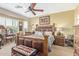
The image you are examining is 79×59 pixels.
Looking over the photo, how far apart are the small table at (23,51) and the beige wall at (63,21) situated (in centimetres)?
52

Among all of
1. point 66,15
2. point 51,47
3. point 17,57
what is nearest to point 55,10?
point 66,15

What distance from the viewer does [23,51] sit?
7.24 ft

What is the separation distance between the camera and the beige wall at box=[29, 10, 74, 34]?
7.38ft

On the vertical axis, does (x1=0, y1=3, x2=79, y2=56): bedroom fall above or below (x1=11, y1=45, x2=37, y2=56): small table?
above

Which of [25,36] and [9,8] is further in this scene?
[25,36]

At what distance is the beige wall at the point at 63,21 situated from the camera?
7.38 ft

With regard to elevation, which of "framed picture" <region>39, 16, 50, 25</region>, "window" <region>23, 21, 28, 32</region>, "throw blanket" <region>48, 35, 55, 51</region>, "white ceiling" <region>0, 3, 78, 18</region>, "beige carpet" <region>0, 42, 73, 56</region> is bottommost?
"beige carpet" <region>0, 42, 73, 56</region>

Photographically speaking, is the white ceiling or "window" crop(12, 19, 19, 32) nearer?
the white ceiling

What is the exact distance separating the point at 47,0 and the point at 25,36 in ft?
3.47

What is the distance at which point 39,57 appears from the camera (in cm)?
230

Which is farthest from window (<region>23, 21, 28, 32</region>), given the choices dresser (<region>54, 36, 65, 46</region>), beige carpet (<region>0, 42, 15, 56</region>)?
dresser (<region>54, 36, 65, 46</region>)

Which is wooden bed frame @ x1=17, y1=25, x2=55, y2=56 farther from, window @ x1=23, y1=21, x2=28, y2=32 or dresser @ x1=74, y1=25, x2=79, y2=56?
dresser @ x1=74, y1=25, x2=79, y2=56

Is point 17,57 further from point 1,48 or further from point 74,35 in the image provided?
point 74,35

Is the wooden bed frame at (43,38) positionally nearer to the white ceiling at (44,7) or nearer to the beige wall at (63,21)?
the beige wall at (63,21)
